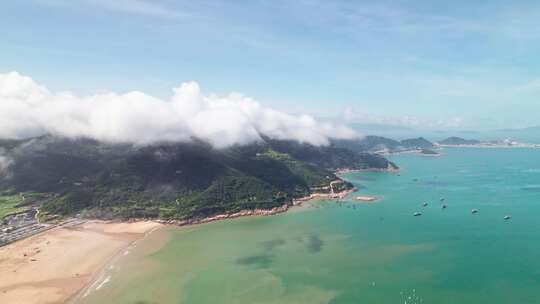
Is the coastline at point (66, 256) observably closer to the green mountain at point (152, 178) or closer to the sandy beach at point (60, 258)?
the sandy beach at point (60, 258)

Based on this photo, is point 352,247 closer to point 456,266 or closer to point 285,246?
point 285,246

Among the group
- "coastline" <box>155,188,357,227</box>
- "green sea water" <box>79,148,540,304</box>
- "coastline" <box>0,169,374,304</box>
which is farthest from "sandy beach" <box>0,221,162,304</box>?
"coastline" <box>155,188,357,227</box>

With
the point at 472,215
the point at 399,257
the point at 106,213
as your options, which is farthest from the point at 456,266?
the point at 106,213

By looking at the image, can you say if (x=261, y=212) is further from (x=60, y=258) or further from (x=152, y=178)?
(x=60, y=258)

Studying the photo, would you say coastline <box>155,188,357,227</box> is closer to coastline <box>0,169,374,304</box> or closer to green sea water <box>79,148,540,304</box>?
coastline <box>0,169,374,304</box>

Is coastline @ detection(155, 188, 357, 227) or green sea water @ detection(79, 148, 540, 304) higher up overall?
coastline @ detection(155, 188, 357, 227)

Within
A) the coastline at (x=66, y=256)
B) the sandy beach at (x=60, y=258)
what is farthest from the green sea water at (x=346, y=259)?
the sandy beach at (x=60, y=258)

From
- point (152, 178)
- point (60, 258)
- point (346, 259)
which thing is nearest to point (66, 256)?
point (60, 258)
